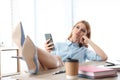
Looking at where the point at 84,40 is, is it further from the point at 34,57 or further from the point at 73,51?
the point at 34,57

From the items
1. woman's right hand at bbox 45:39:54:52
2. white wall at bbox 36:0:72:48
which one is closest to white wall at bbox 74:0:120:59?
white wall at bbox 36:0:72:48

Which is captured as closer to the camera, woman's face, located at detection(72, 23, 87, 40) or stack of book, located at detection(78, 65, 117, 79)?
stack of book, located at detection(78, 65, 117, 79)

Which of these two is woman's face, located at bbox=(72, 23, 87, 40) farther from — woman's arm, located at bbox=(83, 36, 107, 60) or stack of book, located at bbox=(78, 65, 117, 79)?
stack of book, located at bbox=(78, 65, 117, 79)

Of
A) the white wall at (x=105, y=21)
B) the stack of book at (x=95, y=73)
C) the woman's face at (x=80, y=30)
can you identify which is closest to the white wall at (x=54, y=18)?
the white wall at (x=105, y=21)

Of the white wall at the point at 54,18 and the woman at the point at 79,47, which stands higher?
the white wall at the point at 54,18

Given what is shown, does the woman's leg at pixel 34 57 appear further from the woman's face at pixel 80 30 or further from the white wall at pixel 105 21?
the white wall at pixel 105 21

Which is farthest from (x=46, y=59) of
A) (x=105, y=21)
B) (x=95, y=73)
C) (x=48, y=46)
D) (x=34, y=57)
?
(x=105, y=21)

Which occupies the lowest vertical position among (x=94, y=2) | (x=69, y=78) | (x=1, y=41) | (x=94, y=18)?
(x=69, y=78)

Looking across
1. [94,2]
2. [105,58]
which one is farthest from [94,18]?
[105,58]

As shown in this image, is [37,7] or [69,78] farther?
[37,7]

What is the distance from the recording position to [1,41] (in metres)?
4.25

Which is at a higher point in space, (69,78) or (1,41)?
(1,41)

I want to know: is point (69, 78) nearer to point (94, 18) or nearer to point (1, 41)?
point (94, 18)

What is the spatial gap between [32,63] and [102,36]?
7.93 ft
